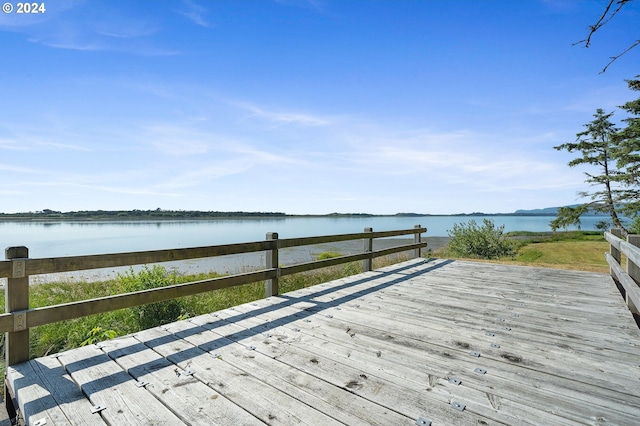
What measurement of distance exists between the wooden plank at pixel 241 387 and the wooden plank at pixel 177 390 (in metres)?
0.07

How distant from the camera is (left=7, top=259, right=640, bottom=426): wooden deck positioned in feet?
7.84

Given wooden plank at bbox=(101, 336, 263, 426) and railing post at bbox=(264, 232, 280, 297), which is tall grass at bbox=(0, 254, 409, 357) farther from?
wooden plank at bbox=(101, 336, 263, 426)

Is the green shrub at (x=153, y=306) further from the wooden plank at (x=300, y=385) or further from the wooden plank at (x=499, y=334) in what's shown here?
the wooden plank at (x=499, y=334)

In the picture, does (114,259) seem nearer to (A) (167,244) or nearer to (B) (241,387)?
(B) (241,387)

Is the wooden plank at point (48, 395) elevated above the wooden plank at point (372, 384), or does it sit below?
above

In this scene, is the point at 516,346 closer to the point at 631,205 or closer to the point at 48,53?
the point at 48,53

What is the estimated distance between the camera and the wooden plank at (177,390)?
2318 mm

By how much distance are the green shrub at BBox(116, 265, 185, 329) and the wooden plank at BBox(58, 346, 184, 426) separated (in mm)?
3976

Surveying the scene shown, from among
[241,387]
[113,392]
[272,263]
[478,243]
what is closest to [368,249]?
[272,263]

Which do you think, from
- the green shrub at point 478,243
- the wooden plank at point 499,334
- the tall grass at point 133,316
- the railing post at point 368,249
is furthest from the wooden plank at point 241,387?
the green shrub at point 478,243

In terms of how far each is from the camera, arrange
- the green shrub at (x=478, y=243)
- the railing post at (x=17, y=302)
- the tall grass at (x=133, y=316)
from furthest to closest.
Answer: the green shrub at (x=478, y=243), the tall grass at (x=133, y=316), the railing post at (x=17, y=302)

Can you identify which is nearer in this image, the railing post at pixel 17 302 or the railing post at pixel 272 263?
the railing post at pixel 17 302

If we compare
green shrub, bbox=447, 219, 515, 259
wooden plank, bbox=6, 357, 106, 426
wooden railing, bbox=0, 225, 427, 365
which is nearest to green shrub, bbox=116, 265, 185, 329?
wooden railing, bbox=0, 225, 427, 365

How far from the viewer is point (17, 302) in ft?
10.6
